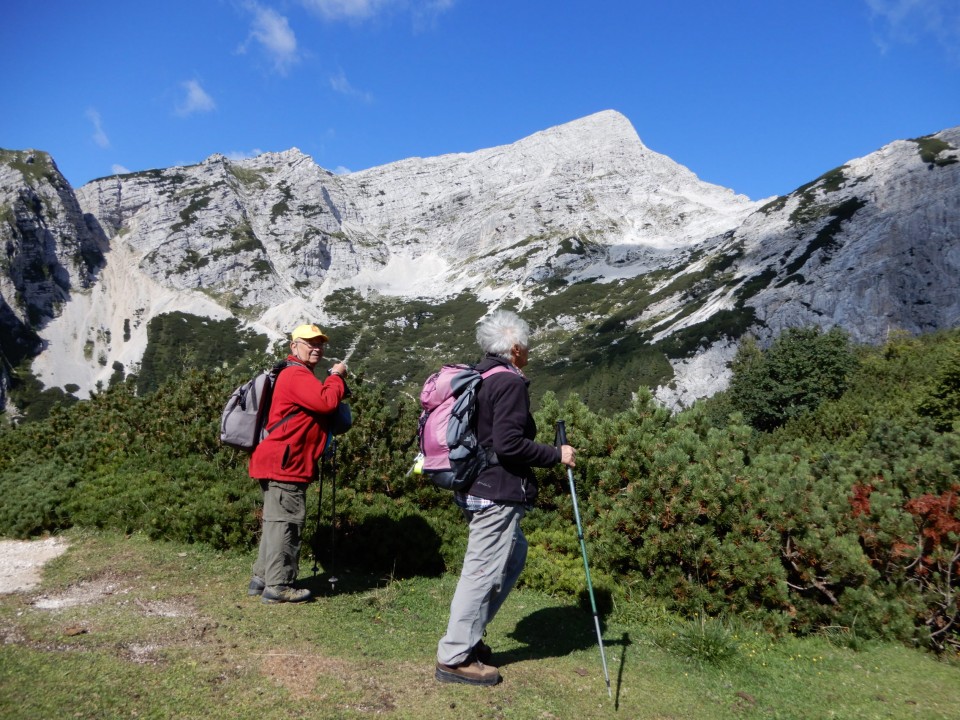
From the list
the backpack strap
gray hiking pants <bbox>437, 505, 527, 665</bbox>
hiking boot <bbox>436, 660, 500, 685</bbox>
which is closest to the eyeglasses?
the backpack strap

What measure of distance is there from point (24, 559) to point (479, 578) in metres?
6.18

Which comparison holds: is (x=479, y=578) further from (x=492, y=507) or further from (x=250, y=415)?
(x=250, y=415)

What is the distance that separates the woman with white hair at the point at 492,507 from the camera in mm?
4598

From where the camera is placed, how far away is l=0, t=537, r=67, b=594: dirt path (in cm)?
646

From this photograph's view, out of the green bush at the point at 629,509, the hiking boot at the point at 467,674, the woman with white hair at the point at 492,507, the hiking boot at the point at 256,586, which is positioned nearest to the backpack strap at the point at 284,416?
the hiking boot at the point at 256,586

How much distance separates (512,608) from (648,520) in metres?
1.87

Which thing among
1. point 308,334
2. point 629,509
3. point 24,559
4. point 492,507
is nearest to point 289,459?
point 308,334

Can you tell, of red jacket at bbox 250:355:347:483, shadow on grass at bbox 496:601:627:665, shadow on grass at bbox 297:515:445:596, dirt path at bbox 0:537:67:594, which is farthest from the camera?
shadow on grass at bbox 297:515:445:596

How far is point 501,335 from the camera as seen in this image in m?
5.03

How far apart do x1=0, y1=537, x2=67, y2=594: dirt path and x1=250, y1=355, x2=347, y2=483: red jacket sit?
3.05 m

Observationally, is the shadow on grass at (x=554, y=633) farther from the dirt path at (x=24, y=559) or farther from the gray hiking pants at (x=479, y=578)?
the dirt path at (x=24, y=559)

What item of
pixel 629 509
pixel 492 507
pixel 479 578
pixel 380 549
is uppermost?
pixel 492 507

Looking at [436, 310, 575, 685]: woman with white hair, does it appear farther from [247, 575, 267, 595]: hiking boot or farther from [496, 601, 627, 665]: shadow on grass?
[247, 575, 267, 595]: hiking boot

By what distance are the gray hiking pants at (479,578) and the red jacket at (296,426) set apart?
6.62 ft
